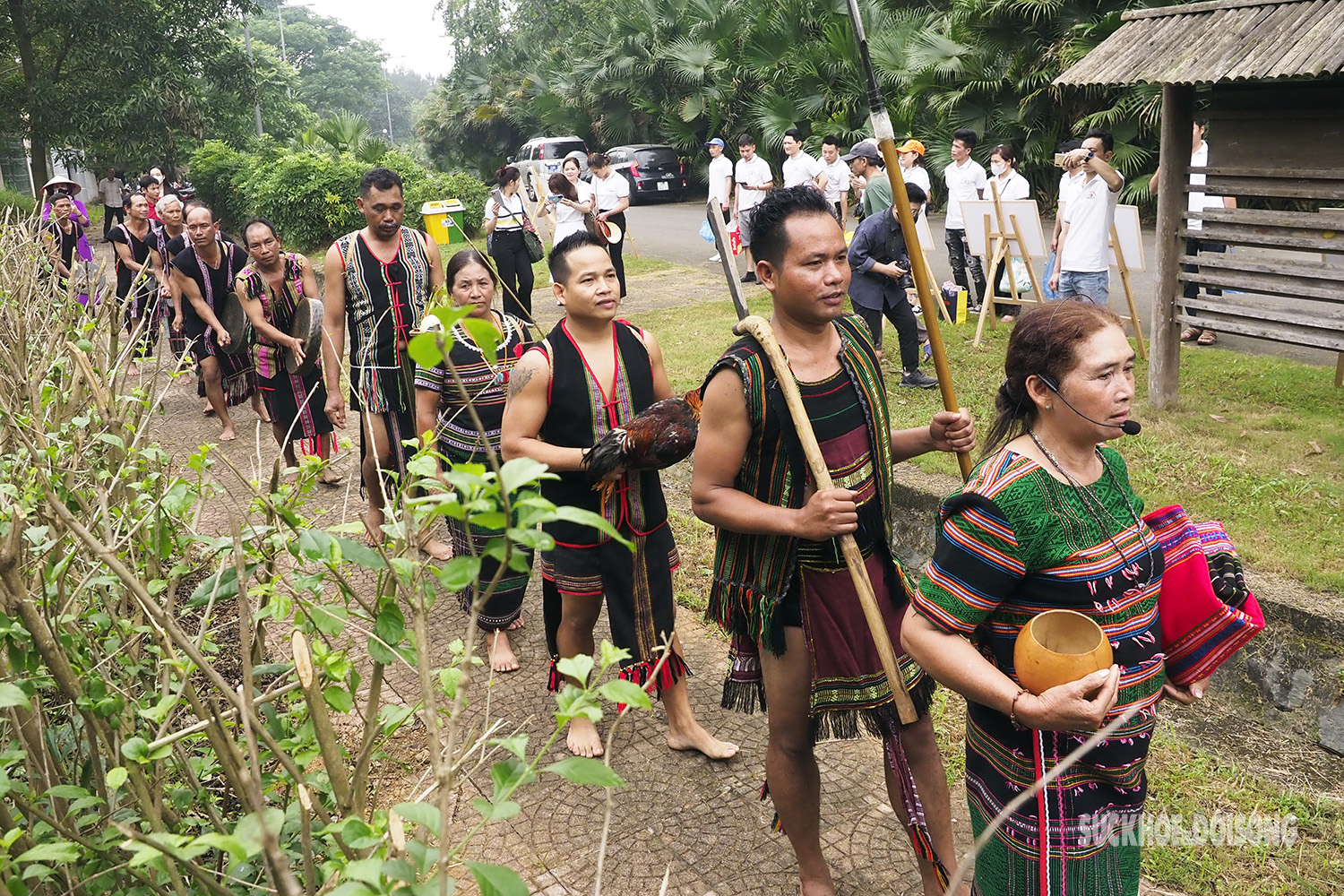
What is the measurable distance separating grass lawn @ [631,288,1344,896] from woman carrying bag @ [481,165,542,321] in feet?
6.13

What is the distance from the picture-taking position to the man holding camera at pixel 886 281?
8.41 m

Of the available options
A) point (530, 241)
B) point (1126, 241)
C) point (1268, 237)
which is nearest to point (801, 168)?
point (530, 241)

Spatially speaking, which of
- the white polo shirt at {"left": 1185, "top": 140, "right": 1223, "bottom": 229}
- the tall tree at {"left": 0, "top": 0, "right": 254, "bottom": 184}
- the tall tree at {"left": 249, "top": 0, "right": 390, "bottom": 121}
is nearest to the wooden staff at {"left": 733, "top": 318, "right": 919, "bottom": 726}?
the white polo shirt at {"left": 1185, "top": 140, "right": 1223, "bottom": 229}

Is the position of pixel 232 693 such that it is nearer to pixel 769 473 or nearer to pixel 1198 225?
pixel 769 473

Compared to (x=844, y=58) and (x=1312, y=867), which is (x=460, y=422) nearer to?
(x=1312, y=867)

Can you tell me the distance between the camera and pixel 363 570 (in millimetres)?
5875

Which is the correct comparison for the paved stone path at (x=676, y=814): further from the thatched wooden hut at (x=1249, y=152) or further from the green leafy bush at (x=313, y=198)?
the green leafy bush at (x=313, y=198)

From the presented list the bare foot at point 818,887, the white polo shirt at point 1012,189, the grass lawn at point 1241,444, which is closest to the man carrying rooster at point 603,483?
the bare foot at point 818,887

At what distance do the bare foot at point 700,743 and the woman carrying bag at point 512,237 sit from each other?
7.31 meters

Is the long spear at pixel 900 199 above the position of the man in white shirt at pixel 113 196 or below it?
below

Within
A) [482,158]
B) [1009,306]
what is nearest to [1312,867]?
[1009,306]

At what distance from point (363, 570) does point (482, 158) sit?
35290 mm

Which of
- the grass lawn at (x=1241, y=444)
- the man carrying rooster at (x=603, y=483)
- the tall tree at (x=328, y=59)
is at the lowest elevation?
the grass lawn at (x=1241, y=444)

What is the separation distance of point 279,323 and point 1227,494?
18.4ft
